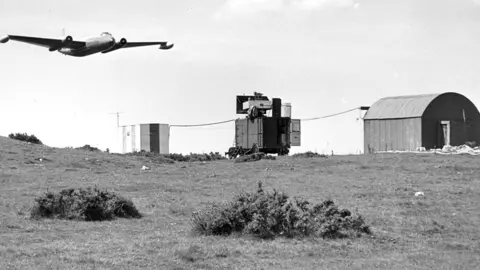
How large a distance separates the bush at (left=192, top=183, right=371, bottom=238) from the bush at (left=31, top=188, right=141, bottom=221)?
10.1 ft

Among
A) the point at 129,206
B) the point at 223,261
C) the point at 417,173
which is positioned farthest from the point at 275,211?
the point at 417,173

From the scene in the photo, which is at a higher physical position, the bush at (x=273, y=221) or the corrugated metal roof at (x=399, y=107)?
the corrugated metal roof at (x=399, y=107)

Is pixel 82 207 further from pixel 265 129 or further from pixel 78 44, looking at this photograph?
pixel 265 129

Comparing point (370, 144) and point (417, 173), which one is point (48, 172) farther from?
point (370, 144)

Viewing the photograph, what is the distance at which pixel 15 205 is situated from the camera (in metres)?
17.5

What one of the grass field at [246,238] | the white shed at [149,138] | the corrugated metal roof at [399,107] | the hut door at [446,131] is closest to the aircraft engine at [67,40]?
the grass field at [246,238]

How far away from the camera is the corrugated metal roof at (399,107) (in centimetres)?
4812

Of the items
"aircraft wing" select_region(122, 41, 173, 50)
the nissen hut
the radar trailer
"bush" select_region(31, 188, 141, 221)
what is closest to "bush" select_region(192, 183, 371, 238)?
"bush" select_region(31, 188, 141, 221)

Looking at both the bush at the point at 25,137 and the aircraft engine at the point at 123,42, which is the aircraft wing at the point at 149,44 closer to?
the aircraft engine at the point at 123,42

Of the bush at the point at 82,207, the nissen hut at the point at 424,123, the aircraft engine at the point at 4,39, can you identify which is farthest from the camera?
the nissen hut at the point at 424,123

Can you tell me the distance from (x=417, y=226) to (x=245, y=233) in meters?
3.96

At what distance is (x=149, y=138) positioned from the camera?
57812 millimetres

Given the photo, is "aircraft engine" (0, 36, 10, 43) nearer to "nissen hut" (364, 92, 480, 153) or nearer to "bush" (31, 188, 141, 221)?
"bush" (31, 188, 141, 221)

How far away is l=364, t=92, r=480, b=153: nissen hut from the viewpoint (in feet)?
155
